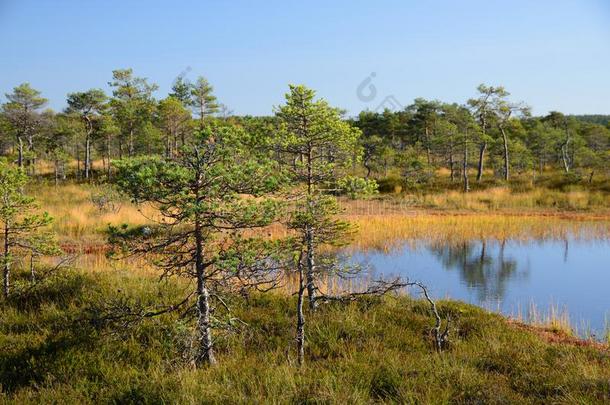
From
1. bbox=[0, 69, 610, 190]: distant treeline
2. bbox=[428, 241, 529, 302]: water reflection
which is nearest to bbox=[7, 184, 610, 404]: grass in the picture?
bbox=[428, 241, 529, 302]: water reflection

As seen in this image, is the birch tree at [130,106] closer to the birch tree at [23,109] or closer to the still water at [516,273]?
the birch tree at [23,109]

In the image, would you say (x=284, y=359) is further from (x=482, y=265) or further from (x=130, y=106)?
(x=130, y=106)

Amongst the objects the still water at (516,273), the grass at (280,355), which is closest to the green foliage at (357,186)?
the grass at (280,355)

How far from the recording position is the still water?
11.2m

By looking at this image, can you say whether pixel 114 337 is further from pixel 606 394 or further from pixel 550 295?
pixel 550 295

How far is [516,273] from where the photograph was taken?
14625 mm

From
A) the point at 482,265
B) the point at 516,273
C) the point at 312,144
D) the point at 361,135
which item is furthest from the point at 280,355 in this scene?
the point at 361,135

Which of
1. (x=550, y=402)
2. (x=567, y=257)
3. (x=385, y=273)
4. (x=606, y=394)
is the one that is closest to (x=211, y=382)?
(x=550, y=402)

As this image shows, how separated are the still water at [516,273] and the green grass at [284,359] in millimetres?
2281

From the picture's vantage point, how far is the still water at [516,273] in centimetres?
1123

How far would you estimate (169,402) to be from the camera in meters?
4.70

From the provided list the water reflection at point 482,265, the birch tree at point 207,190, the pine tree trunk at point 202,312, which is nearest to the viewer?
the birch tree at point 207,190

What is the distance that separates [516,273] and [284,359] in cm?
1109

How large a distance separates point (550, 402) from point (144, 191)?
5.05 metres
